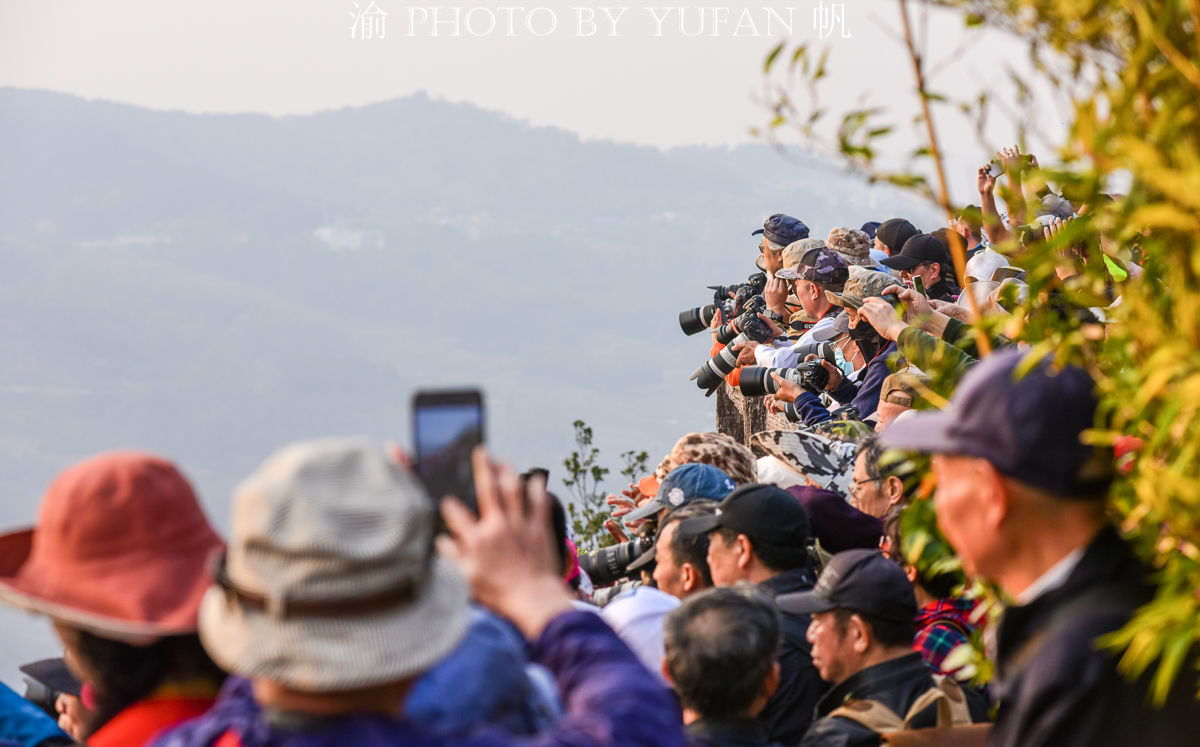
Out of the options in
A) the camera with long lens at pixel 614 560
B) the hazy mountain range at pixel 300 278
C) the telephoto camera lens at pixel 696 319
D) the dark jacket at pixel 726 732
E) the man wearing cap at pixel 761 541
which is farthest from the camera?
the hazy mountain range at pixel 300 278

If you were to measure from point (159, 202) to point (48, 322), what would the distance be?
55.4 feet

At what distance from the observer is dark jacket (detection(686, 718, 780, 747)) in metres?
3.07

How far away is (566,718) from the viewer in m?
1.95

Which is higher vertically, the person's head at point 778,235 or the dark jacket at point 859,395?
the person's head at point 778,235

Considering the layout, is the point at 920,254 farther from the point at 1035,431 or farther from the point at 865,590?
the point at 1035,431

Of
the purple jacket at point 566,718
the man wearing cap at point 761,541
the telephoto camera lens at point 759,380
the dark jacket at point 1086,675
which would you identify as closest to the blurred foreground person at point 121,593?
the purple jacket at point 566,718

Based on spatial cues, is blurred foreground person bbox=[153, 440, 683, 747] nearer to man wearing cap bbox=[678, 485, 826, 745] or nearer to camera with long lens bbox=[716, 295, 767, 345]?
man wearing cap bbox=[678, 485, 826, 745]

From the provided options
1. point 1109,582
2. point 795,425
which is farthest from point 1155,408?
point 795,425

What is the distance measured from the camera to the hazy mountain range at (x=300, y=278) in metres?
103

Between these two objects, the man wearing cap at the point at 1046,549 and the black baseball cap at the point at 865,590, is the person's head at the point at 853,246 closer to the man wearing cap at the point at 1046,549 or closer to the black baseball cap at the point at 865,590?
the black baseball cap at the point at 865,590

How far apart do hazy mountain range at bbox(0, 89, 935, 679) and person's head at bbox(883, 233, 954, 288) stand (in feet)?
250

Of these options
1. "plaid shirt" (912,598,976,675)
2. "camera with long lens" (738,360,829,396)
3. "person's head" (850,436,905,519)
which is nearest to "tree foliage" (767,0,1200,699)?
"plaid shirt" (912,598,976,675)

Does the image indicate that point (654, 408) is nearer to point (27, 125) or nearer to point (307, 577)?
point (307, 577)

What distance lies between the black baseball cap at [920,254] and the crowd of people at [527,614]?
4677 mm
